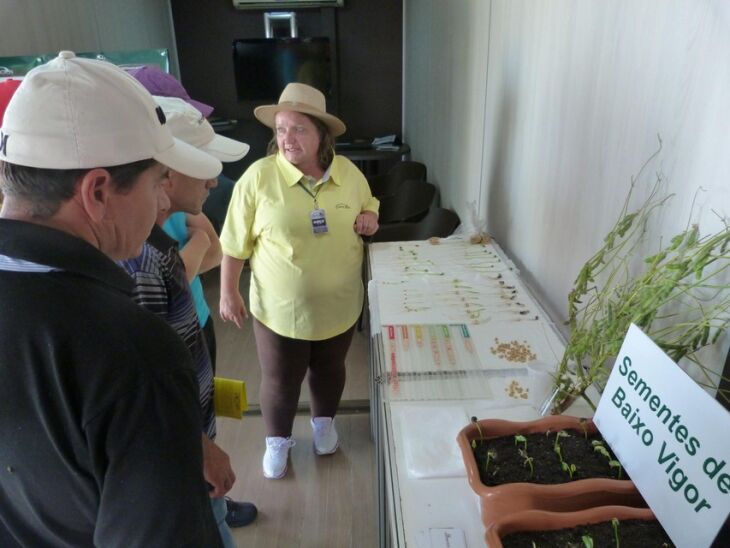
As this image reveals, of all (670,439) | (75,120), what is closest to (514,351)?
(670,439)

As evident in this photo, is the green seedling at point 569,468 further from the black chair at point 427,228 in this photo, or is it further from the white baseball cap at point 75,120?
the black chair at point 427,228

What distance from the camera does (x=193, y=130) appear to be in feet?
4.07

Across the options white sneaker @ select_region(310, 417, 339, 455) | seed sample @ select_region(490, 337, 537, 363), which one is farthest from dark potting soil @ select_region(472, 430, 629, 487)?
white sneaker @ select_region(310, 417, 339, 455)

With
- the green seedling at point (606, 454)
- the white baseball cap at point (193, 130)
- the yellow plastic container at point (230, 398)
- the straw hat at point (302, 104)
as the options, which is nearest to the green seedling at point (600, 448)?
the green seedling at point (606, 454)

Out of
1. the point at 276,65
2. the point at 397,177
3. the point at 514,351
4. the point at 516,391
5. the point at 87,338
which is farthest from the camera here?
the point at 276,65

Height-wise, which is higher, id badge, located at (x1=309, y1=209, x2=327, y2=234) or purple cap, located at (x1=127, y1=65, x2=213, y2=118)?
purple cap, located at (x1=127, y1=65, x2=213, y2=118)

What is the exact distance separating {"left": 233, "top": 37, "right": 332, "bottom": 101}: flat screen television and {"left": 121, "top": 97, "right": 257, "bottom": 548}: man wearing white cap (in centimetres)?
444

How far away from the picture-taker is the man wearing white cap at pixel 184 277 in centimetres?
100

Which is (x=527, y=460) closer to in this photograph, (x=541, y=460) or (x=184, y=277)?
(x=541, y=460)

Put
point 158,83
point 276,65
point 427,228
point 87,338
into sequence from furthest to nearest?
point 276,65
point 427,228
point 158,83
point 87,338

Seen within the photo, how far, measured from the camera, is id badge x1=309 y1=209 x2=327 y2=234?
1.73 m

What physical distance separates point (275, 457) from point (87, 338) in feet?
5.26

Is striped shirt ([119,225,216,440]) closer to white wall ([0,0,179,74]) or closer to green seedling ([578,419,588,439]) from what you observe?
green seedling ([578,419,588,439])

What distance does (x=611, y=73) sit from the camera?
1247 millimetres
